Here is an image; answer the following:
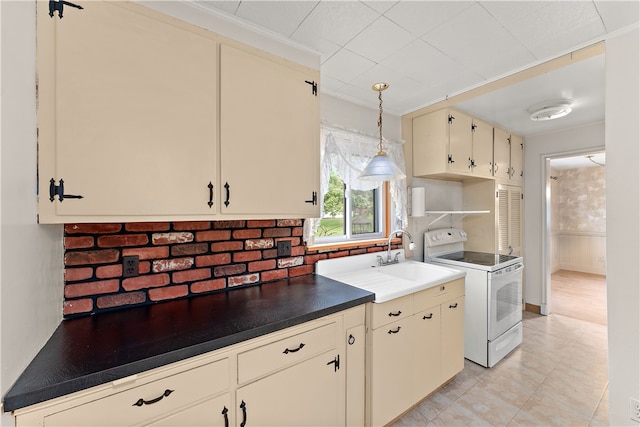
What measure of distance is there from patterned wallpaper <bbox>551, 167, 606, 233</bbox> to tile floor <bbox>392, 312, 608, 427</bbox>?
13.2 ft

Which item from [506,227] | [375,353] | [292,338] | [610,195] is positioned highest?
[610,195]

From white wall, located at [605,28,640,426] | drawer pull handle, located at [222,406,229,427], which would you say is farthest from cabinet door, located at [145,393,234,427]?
white wall, located at [605,28,640,426]

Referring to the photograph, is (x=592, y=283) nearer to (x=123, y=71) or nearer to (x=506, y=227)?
(x=506, y=227)

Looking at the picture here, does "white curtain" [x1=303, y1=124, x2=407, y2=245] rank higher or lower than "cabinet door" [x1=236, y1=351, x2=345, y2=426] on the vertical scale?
higher

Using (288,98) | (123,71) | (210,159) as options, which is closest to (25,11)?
(123,71)

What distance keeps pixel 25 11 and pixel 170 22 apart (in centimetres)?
48

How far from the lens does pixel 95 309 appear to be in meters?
1.31

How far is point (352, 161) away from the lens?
2.35 meters

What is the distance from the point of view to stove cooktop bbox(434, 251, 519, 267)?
2575 millimetres

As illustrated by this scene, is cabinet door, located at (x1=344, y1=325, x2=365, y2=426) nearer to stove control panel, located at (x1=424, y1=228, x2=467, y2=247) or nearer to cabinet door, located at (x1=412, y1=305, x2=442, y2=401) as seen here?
cabinet door, located at (x1=412, y1=305, x2=442, y2=401)

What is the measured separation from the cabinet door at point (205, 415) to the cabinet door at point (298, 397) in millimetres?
51

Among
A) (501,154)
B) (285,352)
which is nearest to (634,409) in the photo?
(285,352)

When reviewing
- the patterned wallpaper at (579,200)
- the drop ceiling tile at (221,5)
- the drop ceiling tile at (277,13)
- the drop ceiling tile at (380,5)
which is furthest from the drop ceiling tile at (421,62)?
the patterned wallpaper at (579,200)

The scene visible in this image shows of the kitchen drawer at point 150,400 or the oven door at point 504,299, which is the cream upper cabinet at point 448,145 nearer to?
the oven door at point 504,299
